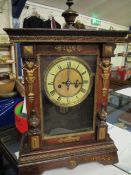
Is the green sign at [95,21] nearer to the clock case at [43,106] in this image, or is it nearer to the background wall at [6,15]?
the background wall at [6,15]

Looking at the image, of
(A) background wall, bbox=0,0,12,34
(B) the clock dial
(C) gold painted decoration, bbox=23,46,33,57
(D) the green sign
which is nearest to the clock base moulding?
(B) the clock dial

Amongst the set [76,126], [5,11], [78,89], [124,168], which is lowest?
[124,168]

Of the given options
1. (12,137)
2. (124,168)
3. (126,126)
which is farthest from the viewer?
(126,126)

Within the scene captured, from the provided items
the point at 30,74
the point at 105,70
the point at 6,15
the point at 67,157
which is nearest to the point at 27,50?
the point at 30,74

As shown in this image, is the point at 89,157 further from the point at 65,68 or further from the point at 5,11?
the point at 5,11

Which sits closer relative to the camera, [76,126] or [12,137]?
[76,126]

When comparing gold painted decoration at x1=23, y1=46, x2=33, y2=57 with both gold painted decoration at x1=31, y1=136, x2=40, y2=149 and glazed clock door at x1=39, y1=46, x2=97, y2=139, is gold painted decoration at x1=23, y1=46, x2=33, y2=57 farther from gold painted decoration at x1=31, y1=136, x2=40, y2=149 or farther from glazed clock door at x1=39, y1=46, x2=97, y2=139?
gold painted decoration at x1=31, y1=136, x2=40, y2=149

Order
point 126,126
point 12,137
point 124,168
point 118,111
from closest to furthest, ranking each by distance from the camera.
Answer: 1. point 124,168
2. point 12,137
3. point 126,126
4. point 118,111

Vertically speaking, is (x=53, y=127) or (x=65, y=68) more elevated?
(x=65, y=68)

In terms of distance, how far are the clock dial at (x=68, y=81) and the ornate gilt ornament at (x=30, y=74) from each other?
47 mm

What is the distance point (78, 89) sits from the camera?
0.63 m

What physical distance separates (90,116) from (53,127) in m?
0.15

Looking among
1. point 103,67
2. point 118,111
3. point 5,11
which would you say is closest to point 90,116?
point 103,67

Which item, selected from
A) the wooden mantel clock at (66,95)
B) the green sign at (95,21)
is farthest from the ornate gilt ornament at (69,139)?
the green sign at (95,21)
